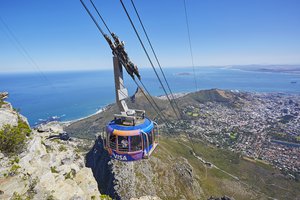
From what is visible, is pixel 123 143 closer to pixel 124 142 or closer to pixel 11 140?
pixel 124 142

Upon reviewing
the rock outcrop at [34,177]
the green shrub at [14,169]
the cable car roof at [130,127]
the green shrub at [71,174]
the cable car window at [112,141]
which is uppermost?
the cable car roof at [130,127]

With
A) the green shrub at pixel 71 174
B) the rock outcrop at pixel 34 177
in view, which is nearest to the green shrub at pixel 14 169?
the rock outcrop at pixel 34 177

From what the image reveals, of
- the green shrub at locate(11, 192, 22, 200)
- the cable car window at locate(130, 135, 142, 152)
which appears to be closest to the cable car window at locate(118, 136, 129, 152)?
the cable car window at locate(130, 135, 142, 152)

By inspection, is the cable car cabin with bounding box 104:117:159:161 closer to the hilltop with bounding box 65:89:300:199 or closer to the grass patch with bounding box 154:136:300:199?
the hilltop with bounding box 65:89:300:199

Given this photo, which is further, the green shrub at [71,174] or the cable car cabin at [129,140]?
the green shrub at [71,174]

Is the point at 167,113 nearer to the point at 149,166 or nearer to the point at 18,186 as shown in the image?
the point at 149,166

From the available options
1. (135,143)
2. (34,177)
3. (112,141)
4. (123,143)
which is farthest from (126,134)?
(34,177)

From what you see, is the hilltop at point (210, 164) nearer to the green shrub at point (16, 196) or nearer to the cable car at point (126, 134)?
the cable car at point (126, 134)
